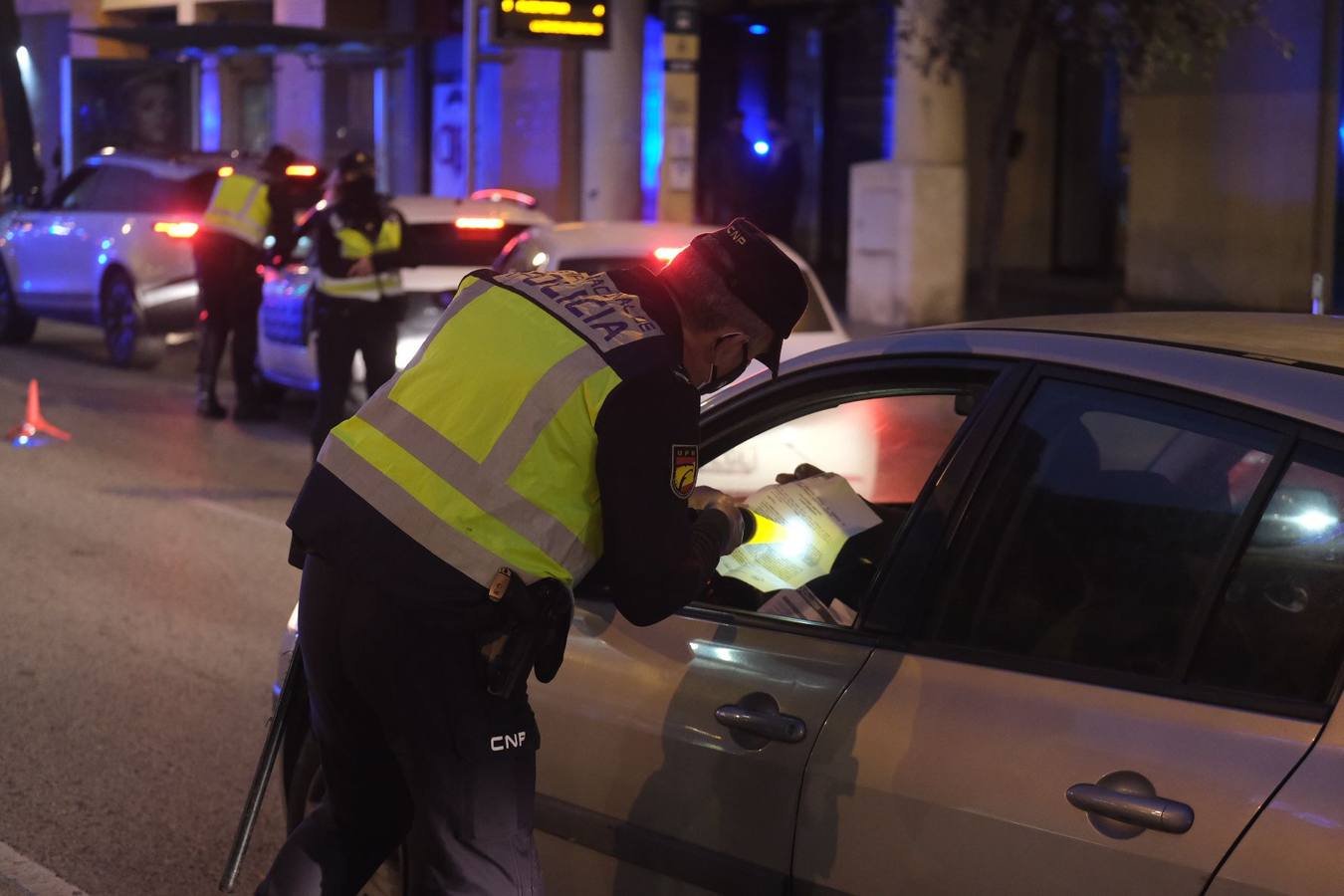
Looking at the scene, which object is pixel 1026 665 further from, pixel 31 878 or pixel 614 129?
pixel 614 129

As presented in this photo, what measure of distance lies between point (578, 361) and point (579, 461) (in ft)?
0.51

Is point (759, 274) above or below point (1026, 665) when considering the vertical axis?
above

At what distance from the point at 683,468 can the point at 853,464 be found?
3.04m

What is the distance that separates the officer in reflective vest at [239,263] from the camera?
12.4 m

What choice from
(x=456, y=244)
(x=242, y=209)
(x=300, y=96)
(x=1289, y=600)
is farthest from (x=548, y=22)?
(x=300, y=96)

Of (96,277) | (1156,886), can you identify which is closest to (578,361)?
(1156,886)

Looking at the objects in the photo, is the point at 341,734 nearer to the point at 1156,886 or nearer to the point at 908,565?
the point at 908,565

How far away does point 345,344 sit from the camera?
10.2m

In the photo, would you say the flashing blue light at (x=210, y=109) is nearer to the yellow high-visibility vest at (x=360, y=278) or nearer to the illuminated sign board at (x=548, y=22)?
the illuminated sign board at (x=548, y=22)

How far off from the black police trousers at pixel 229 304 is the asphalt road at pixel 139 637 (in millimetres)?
398

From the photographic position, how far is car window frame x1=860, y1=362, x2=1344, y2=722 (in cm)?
268

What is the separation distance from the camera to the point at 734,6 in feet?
86.1

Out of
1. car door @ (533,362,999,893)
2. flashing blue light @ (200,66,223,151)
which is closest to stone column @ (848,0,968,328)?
car door @ (533,362,999,893)

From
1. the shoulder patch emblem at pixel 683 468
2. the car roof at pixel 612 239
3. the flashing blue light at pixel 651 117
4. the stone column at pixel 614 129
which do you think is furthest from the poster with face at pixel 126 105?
the shoulder patch emblem at pixel 683 468
